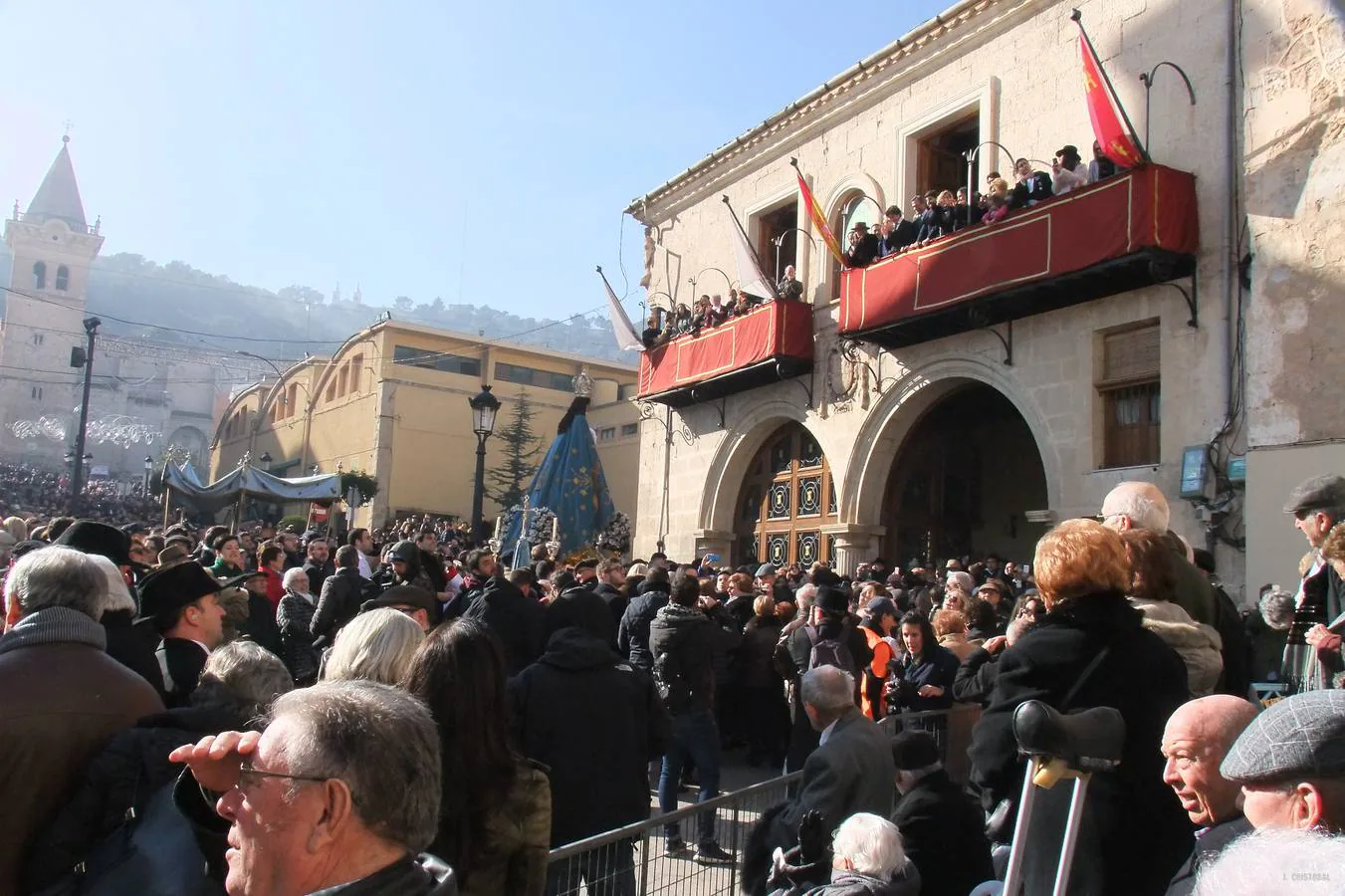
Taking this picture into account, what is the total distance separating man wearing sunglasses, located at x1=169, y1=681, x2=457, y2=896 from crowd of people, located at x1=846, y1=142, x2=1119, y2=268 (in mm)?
11992

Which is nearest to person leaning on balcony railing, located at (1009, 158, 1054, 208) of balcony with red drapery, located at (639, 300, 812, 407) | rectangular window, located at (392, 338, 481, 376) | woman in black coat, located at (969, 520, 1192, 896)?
balcony with red drapery, located at (639, 300, 812, 407)

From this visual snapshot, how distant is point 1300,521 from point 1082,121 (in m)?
9.99

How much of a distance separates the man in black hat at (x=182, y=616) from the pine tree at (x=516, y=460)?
3378cm

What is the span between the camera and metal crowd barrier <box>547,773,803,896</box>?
3.72 m

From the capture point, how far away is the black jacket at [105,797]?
8.54ft

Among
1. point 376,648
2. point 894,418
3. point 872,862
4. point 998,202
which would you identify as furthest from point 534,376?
point 376,648

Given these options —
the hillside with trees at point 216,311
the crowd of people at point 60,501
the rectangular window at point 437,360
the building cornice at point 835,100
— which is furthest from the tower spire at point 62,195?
the building cornice at point 835,100

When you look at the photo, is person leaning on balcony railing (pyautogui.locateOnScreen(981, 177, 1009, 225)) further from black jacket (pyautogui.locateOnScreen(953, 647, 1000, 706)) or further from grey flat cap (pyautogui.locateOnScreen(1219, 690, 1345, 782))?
grey flat cap (pyautogui.locateOnScreen(1219, 690, 1345, 782))

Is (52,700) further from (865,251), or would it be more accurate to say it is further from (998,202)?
(865,251)

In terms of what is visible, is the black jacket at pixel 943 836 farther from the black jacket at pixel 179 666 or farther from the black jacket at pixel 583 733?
the black jacket at pixel 179 666

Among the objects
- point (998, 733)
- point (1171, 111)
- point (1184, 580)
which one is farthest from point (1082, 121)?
point (998, 733)

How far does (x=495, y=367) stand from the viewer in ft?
131

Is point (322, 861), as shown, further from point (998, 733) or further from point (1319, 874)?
point (998, 733)

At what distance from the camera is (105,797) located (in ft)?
8.66
